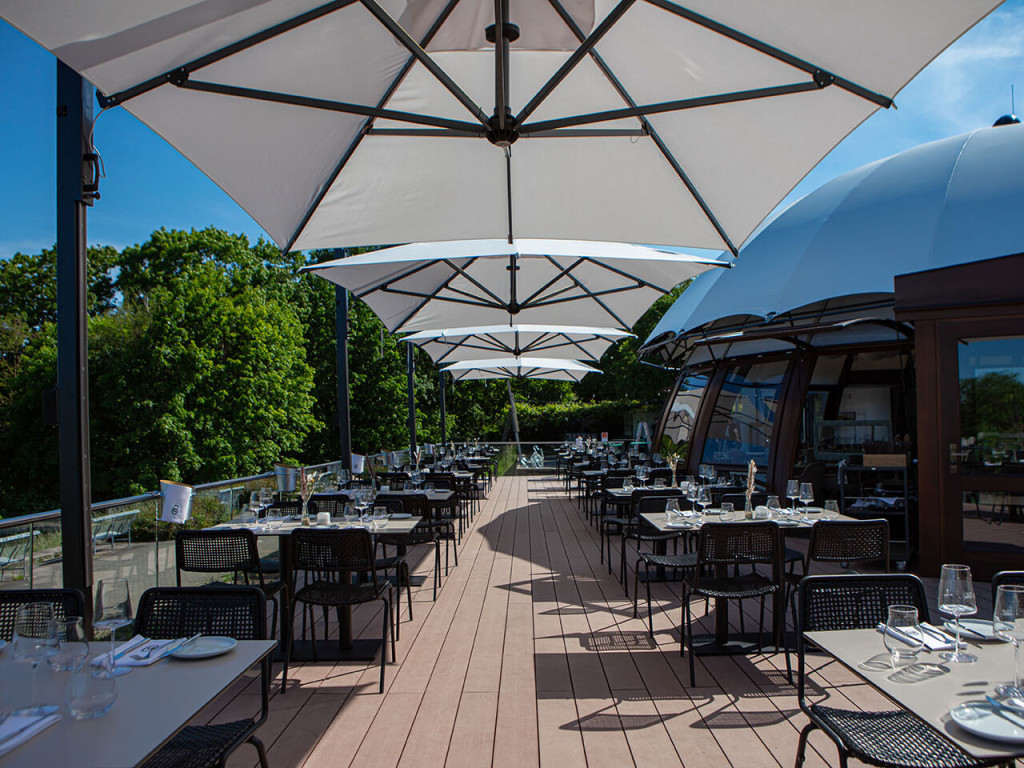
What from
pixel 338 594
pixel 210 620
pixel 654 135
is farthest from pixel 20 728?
pixel 654 135

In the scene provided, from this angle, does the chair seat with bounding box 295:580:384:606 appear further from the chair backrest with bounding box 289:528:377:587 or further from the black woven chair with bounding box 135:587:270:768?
the black woven chair with bounding box 135:587:270:768

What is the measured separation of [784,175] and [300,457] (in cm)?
3013

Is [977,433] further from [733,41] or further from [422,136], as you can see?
[422,136]

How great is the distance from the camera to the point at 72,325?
13.2 ft

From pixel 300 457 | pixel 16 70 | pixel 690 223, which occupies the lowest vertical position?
pixel 300 457

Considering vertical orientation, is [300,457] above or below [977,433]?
below

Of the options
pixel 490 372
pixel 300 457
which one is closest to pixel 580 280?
pixel 490 372

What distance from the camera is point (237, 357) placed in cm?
2248

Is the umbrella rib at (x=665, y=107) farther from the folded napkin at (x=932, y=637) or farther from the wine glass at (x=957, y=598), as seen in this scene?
the folded napkin at (x=932, y=637)

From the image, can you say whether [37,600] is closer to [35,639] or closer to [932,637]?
[35,639]

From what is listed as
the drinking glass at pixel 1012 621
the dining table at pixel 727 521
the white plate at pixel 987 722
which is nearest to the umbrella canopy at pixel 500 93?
the dining table at pixel 727 521

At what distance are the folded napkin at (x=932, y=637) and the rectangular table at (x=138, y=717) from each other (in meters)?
2.30

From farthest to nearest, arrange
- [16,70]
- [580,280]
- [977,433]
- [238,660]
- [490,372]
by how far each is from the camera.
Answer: [16,70] < [490,372] < [580,280] < [977,433] < [238,660]

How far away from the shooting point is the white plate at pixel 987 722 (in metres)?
1.86
